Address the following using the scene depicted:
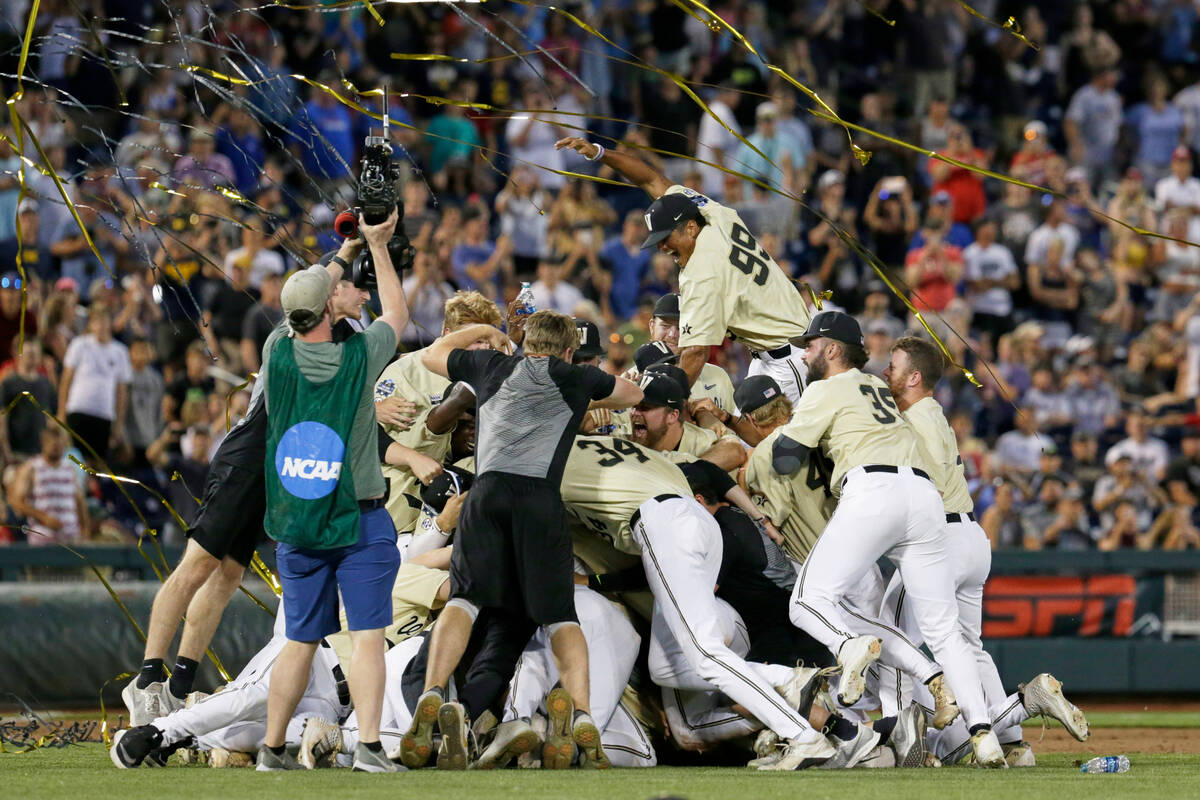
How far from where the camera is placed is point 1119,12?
68.9 feet

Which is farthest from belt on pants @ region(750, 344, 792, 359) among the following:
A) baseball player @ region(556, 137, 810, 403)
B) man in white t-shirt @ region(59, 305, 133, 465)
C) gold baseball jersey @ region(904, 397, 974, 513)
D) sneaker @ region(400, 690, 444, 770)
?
man in white t-shirt @ region(59, 305, 133, 465)

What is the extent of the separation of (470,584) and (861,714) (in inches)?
91.9

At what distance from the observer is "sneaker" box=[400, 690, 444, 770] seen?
7.04 metres

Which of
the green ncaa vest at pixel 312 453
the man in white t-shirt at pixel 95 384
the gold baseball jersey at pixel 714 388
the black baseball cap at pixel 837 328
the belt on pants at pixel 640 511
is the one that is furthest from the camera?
the man in white t-shirt at pixel 95 384

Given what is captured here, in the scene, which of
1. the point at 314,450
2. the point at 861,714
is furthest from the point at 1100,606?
the point at 314,450

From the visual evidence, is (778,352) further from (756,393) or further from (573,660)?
(573,660)

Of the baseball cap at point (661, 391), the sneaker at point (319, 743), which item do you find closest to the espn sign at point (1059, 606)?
the baseball cap at point (661, 391)

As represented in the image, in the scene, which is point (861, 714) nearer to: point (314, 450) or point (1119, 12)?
point (314, 450)

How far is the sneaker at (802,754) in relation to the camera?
7.30 metres

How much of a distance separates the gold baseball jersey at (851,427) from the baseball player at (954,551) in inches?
16.6

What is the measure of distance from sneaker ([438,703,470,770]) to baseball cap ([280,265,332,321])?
1722mm

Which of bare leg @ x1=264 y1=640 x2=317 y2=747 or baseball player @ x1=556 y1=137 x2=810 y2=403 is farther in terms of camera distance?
baseball player @ x1=556 y1=137 x2=810 y2=403

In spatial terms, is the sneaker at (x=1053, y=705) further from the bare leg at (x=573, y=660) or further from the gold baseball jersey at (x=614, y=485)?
the bare leg at (x=573, y=660)

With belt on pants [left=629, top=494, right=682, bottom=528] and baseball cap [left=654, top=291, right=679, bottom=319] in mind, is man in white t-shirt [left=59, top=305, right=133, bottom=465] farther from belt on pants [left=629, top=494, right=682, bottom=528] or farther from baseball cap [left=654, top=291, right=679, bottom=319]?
belt on pants [left=629, top=494, right=682, bottom=528]
